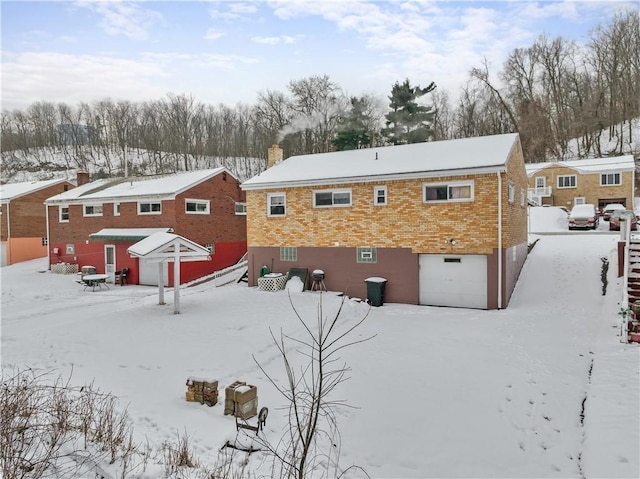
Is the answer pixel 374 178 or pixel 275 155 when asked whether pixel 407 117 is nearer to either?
pixel 275 155

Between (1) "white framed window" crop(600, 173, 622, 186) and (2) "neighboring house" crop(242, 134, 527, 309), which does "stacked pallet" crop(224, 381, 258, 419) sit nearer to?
(2) "neighboring house" crop(242, 134, 527, 309)

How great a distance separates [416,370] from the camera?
8859mm

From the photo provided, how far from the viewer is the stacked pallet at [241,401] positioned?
20.9ft

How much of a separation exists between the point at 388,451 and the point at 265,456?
6.22 feet

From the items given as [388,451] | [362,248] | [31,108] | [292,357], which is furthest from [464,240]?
[31,108]

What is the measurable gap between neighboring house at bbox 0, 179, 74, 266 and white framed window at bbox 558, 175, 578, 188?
46343mm

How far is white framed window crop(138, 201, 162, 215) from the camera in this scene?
76.8ft

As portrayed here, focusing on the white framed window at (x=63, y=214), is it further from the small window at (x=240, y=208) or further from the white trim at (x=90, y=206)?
the small window at (x=240, y=208)

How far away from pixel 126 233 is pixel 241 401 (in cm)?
2047

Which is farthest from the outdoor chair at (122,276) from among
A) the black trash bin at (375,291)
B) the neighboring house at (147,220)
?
the black trash bin at (375,291)

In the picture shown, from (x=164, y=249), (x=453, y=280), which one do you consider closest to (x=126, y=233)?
(x=164, y=249)

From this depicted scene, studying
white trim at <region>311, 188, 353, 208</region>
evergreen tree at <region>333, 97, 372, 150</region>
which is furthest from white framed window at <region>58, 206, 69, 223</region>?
evergreen tree at <region>333, 97, 372, 150</region>

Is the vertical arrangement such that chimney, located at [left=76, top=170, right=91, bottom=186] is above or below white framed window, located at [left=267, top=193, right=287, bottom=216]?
above

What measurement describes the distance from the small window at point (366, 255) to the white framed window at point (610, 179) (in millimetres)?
30838
